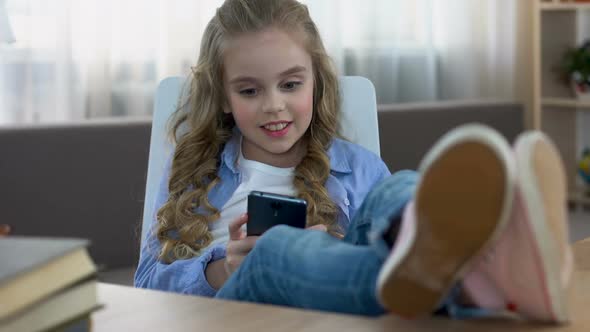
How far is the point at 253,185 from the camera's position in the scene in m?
1.56

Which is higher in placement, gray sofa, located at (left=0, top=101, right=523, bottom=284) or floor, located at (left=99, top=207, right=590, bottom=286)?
gray sofa, located at (left=0, top=101, right=523, bottom=284)

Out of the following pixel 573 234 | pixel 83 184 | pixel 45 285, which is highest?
pixel 45 285

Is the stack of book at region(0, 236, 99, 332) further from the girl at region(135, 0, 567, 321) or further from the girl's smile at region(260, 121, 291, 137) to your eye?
the girl's smile at region(260, 121, 291, 137)

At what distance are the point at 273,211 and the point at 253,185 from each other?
407 mm

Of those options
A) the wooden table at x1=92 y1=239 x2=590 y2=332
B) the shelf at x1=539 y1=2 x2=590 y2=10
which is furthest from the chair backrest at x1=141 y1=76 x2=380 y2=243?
the shelf at x1=539 y1=2 x2=590 y2=10

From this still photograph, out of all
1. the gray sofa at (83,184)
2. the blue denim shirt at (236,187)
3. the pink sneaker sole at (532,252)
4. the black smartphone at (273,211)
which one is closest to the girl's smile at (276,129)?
the blue denim shirt at (236,187)

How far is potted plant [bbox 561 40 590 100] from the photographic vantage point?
3.82 m

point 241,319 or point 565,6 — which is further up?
point 565,6

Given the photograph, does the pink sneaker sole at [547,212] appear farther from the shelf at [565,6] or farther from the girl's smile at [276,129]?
the shelf at [565,6]

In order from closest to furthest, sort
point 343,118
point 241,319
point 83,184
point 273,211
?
point 241,319 < point 273,211 < point 343,118 < point 83,184

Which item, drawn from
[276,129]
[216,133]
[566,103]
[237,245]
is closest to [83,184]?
[216,133]

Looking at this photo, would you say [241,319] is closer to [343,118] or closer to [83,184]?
[343,118]

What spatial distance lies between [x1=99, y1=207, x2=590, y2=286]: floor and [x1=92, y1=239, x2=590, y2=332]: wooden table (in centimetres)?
160

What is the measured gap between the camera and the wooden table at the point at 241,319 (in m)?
0.78
